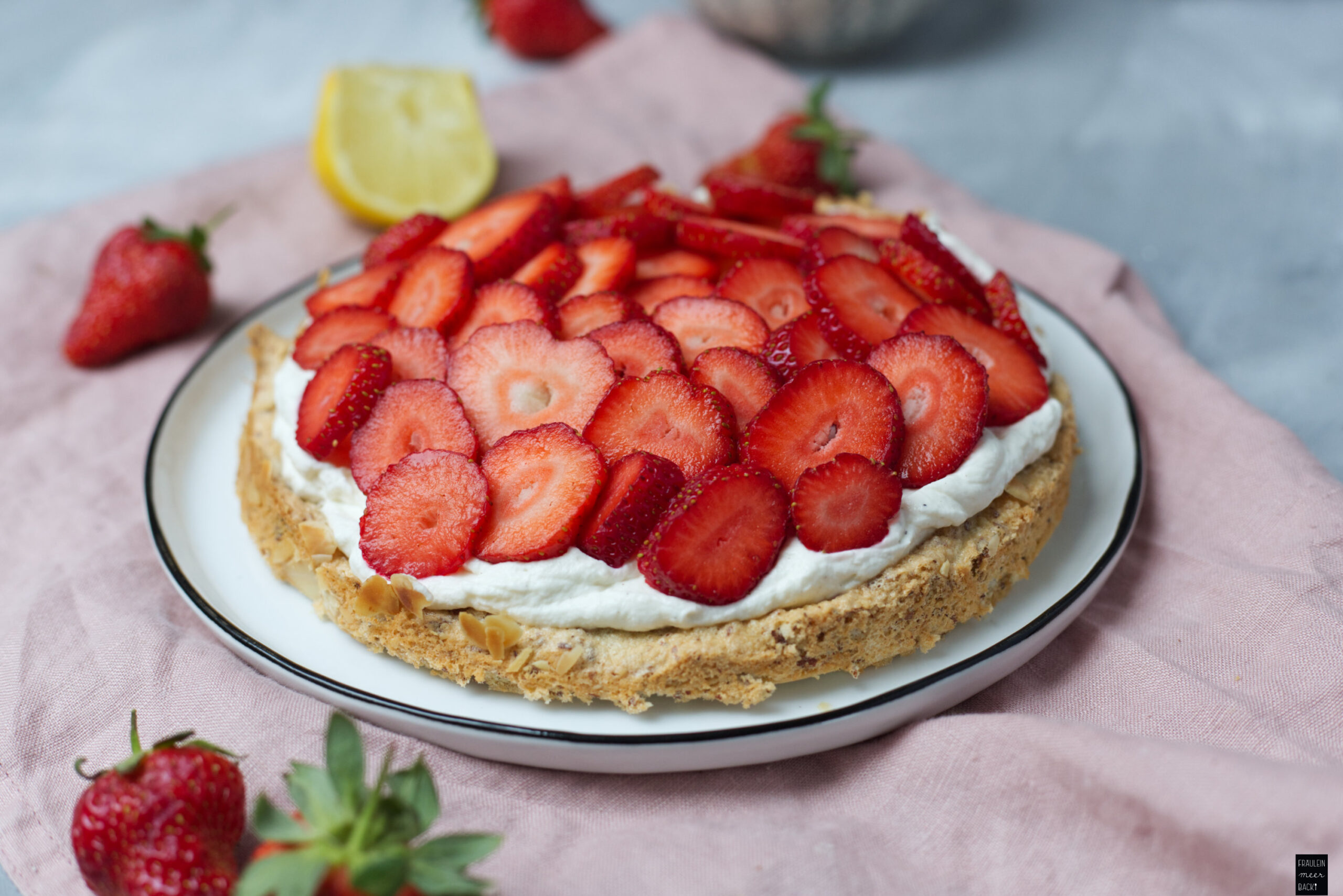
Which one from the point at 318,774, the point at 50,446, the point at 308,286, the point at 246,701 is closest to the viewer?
the point at 318,774

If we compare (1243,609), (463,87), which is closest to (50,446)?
(463,87)

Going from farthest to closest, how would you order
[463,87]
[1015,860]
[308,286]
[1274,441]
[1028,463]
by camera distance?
[463,87], [308,286], [1274,441], [1028,463], [1015,860]

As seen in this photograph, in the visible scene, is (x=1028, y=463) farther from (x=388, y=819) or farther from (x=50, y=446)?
(x=50, y=446)

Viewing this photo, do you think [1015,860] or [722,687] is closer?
[1015,860]

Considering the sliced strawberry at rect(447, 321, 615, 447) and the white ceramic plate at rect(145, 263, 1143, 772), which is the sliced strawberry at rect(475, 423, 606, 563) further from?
the white ceramic plate at rect(145, 263, 1143, 772)

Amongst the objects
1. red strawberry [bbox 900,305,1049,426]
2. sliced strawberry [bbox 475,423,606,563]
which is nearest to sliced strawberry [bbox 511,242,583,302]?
sliced strawberry [bbox 475,423,606,563]

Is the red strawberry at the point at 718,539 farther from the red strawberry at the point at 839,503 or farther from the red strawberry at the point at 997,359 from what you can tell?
the red strawberry at the point at 997,359

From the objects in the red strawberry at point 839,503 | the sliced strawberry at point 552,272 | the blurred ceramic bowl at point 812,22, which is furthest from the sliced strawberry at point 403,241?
the blurred ceramic bowl at point 812,22
